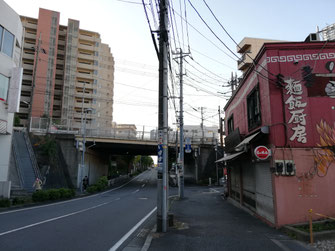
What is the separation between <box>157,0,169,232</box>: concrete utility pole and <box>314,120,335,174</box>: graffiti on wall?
5.40m

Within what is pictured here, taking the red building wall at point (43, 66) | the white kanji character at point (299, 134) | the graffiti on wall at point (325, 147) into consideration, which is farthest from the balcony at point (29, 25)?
the graffiti on wall at point (325, 147)

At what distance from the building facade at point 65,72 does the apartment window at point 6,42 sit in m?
38.0

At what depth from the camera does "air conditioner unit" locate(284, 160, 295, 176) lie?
8.68 metres

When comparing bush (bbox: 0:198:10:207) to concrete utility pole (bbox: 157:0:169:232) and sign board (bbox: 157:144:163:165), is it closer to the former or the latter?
concrete utility pole (bbox: 157:0:169:232)

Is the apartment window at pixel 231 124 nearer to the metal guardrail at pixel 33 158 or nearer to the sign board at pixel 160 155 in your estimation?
the sign board at pixel 160 155

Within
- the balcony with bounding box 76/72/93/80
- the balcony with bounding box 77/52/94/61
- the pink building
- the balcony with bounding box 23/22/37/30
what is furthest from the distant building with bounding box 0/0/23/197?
the balcony with bounding box 23/22/37/30

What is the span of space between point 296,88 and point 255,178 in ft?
14.8

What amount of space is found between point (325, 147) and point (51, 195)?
17.5 meters

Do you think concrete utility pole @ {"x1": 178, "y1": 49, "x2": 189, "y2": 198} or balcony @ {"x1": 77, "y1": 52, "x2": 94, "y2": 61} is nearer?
concrete utility pole @ {"x1": 178, "y1": 49, "x2": 189, "y2": 198}

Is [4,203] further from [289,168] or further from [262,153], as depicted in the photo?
[289,168]

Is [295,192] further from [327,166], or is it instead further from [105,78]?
[105,78]

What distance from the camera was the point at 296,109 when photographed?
9141 millimetres

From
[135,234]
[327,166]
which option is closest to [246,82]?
[327,166]

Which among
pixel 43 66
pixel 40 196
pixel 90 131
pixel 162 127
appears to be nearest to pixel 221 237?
pixel 162 127
